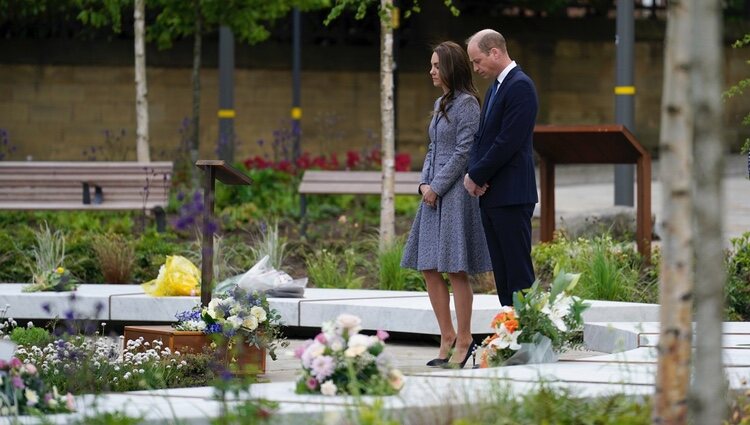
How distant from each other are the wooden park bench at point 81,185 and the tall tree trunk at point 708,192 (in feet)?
30.0

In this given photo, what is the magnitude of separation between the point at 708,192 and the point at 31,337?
454 cm

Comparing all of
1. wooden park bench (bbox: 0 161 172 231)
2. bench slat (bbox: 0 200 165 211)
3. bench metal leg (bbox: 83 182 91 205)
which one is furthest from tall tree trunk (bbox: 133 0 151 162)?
bench slat (bbox: 0 200 165 211)

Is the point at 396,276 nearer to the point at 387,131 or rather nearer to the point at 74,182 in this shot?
the point at 387,131

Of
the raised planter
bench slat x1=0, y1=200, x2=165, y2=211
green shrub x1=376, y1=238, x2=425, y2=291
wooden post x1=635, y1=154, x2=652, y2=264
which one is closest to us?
the raised planter

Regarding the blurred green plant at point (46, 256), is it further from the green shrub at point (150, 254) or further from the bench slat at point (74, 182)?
the bench slat at point (74, 182)

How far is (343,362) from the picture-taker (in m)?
5.35

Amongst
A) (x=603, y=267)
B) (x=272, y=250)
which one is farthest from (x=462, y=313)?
(x=272, y=250)

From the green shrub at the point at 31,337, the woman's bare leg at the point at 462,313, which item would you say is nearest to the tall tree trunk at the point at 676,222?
the woman's bare leg at the point at 462,313

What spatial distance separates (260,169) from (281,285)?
7163 mm

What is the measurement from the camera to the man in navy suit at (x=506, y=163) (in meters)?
6.98

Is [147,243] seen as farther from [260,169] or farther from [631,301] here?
[260,169]

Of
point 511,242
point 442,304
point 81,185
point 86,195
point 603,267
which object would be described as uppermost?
point 81,185

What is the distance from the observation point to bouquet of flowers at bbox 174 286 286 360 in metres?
7.04

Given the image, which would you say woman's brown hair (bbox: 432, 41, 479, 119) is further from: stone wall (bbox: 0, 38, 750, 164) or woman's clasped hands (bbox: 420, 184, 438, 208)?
stone wall (bbox: 0, 38, 750, 164)
